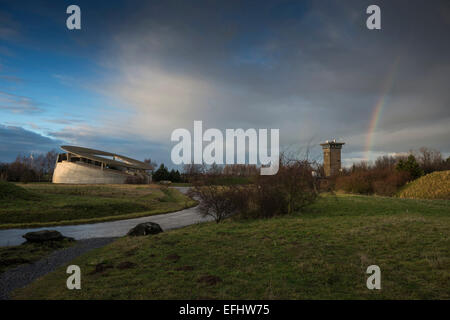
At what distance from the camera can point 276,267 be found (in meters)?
7.20

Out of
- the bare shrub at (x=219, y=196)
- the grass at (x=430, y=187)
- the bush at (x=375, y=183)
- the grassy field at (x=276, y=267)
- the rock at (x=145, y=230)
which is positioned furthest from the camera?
the bush at (x=375, y=183)

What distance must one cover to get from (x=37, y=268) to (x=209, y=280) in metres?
7.33

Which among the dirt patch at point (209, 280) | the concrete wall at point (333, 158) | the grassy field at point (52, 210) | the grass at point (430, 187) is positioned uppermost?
the concrete wall at point (333, 158)

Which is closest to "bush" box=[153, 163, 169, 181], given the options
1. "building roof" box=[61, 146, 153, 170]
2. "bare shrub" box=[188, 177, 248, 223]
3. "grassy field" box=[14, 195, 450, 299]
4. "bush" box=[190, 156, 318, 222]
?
"building roof" box=[61, 146, 153, 170]

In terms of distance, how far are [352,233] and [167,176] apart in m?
85.8

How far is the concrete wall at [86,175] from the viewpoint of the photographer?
228 feet

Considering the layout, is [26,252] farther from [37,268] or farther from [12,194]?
[12,194]

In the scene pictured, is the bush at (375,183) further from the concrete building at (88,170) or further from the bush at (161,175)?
the bush at (161,175)

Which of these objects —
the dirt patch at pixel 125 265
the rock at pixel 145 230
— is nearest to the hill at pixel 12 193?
the rock at pixel 145 230

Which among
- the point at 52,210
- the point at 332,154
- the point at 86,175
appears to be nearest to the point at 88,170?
the point at 86,175

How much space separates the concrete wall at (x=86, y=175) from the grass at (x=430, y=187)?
204 feet
